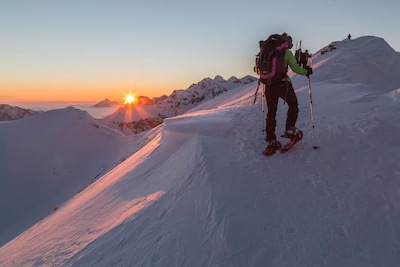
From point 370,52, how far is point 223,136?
25458mm

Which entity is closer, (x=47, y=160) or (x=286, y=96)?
(x=286, y=96)

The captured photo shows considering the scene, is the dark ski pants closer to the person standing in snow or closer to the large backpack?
the person standing in snow

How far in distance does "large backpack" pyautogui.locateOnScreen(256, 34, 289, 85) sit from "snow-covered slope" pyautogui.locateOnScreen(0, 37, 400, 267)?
1.88m

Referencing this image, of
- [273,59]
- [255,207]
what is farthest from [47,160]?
[255,207]

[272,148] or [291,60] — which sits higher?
[291,60]

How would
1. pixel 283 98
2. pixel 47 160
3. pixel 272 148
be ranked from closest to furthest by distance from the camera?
pixel 272 148, pixel 283 98, pixel 47 160

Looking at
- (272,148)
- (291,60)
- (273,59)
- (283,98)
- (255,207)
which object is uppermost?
(273,59)

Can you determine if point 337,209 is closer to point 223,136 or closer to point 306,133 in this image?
point 306,133

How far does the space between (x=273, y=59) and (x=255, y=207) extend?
360 cm

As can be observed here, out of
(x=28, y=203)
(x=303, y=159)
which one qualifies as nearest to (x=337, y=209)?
(x=303, y=159)

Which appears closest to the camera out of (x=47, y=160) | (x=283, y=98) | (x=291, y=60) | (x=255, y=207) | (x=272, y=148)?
(x=255, y=207)

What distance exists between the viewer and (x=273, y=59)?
7309 millimetres

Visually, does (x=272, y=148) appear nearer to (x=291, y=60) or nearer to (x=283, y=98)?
(x=283, y=98)

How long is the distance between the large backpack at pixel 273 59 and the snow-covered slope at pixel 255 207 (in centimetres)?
188
